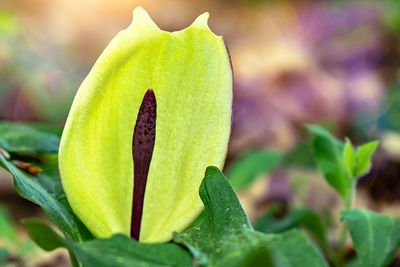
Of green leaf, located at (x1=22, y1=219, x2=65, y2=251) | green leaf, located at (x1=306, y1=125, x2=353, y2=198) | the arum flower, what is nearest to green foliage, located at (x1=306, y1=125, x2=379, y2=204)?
green leaf, located at (x1=306, y1=125, x2=353, y2=198)

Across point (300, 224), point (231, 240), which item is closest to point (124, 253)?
point (231, 240)

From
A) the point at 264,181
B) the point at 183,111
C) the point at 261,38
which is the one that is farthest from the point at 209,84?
the point at 261,38

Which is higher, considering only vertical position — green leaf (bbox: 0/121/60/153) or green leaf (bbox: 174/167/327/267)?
green leaf (bbox: 174/167/327/267)

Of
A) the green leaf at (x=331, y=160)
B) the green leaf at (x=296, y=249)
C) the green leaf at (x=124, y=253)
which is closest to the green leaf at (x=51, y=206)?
the green leaf at (x=124, y=253)

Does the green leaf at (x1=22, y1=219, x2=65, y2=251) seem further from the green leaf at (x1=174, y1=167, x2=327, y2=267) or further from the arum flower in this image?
the green leaf at (x1=174, y1=167, x2=327, y2=267)

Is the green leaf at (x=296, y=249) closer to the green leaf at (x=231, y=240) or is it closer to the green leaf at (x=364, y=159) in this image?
the green leaf at (x=231, y=240)
